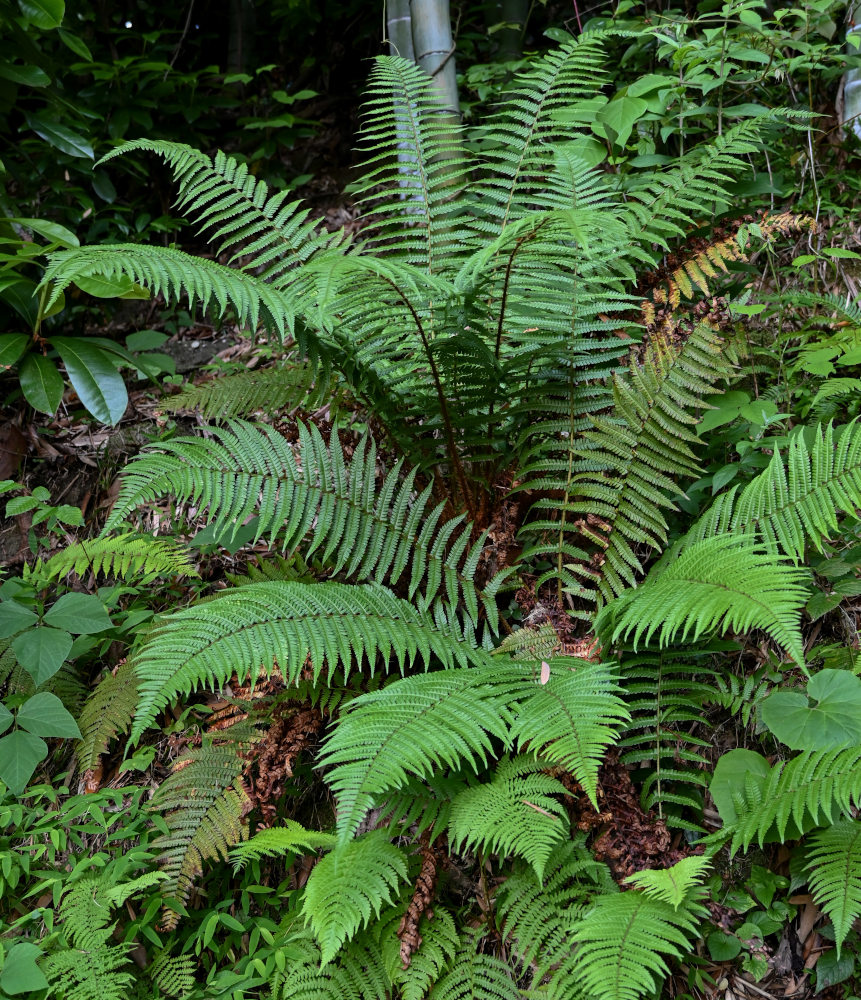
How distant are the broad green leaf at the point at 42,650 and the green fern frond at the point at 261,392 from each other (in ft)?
2.42

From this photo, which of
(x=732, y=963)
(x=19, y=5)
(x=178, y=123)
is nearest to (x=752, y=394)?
(x=732, y=963)

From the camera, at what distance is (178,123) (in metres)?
4.11

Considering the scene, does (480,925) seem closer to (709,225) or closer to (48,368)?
(709,225)

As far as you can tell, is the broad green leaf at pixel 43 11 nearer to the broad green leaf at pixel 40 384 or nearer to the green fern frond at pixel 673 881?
the broad green leaf at pixel 40 384

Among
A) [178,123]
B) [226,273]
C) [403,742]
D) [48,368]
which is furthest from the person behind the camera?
[178,123]

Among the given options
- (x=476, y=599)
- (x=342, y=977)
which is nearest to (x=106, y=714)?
(x=342, y=977)

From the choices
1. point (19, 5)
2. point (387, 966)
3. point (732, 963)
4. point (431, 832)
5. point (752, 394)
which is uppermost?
point (19, 5)

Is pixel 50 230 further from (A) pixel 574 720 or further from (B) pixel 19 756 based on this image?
(A) pixel 574 720

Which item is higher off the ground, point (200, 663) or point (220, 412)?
point (220, 412)

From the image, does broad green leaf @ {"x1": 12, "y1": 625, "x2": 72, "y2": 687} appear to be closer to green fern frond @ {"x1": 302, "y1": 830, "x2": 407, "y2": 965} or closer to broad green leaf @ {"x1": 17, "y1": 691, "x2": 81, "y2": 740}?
broad green leaf @ {"x1": 17, "y1": 691, "x2": 81, "y2": 740}

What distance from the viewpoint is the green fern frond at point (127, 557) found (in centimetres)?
241

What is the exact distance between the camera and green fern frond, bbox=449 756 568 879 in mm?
1514

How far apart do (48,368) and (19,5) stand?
4.40 feet

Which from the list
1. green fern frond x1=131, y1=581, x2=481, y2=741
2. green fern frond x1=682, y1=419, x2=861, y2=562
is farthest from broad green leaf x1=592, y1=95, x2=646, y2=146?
green fern frond x1=131, y1=581, x2=481, y2=741
